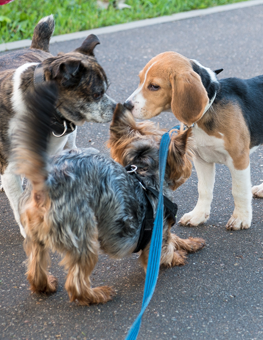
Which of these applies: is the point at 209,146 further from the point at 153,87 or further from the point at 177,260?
the point at 177,260

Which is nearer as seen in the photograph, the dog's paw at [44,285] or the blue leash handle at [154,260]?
the blue leash handle at [154,260]

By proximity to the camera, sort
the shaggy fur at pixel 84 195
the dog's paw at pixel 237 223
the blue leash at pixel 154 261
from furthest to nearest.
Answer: the dog's paw at pixel 237 223, the shaggy fur at pixel 84 195, the blue leash at pixel 154 261

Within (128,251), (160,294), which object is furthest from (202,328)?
(128,251)

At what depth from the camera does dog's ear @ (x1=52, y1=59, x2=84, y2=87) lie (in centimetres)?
305

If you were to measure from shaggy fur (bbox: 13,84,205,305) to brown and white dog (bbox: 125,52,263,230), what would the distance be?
0.34 m

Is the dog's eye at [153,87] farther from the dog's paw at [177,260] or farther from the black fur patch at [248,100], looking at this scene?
the dog's paw at [177,260]

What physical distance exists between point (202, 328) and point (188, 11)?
7.39m

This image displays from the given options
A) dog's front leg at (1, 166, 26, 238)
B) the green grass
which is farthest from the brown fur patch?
the green grass

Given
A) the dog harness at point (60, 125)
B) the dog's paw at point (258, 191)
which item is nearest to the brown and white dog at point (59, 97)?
the dog harness at point (60, 125)

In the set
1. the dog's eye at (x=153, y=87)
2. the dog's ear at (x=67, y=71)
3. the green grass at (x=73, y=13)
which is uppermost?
the dog's ear at (x=67, y=71)

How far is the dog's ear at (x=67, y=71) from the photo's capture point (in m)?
3.05

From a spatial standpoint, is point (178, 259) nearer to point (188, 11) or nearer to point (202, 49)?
point (202, 49)

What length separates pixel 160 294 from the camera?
293 centimetres

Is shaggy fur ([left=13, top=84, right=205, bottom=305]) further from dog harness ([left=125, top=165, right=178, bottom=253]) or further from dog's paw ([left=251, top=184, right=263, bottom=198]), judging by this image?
dog's paw ([left=251, top=184, right=263, bottom=198])
